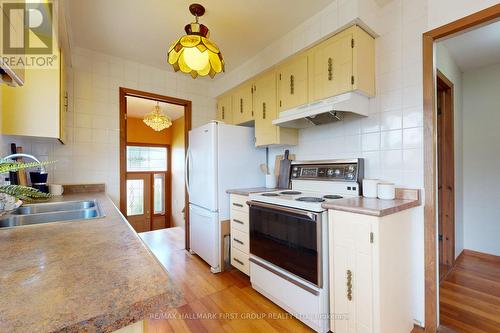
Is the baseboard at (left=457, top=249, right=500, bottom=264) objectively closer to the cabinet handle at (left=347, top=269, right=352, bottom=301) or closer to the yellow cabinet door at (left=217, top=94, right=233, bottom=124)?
the cabinet handle at (left=347, top=269, right=352, bottom=301)

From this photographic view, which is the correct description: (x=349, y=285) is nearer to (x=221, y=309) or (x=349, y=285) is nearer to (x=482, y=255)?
(x=221, y=309)

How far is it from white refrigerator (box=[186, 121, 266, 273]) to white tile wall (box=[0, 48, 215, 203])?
2.85ft

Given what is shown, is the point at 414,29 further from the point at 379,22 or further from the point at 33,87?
the point at 33,87

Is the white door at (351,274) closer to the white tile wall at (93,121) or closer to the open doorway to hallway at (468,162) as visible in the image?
the open doorway to hallway at (468,162)

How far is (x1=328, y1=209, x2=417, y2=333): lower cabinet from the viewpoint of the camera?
1.27 m

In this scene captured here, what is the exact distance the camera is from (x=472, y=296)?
197cm

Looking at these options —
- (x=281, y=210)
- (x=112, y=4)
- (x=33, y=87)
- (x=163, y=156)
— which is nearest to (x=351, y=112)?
(x=281, y=210)

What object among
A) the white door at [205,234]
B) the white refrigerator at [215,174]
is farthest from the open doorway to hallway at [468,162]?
the white door at [205,234]

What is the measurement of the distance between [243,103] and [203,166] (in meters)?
0.96

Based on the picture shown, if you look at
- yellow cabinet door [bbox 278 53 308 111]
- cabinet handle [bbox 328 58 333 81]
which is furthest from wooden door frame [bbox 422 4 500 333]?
yellow cabinet door [bbox 278 53 308 111]

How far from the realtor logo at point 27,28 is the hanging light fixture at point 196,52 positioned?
0.69 meters

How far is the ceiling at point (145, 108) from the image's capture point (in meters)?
4.31

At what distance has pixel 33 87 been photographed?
62.3 inches

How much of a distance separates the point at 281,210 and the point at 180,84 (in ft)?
7.57
